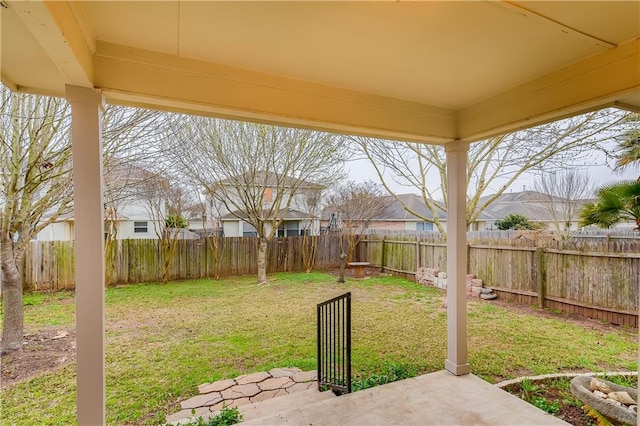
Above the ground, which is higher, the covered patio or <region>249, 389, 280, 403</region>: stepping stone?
the covered patio

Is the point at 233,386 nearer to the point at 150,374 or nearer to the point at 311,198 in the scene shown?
the point at 150,374

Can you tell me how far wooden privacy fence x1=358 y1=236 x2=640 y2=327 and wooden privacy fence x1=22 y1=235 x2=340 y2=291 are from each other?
3864 millimetres

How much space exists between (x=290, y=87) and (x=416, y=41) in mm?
872

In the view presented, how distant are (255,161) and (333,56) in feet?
17.0

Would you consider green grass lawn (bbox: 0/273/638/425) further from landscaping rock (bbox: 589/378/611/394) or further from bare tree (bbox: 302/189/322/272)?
bare tree (bbox: 302/189/322/272)

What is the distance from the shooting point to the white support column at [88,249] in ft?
5.45

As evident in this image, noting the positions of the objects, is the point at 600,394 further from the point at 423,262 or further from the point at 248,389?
the point at 423,262

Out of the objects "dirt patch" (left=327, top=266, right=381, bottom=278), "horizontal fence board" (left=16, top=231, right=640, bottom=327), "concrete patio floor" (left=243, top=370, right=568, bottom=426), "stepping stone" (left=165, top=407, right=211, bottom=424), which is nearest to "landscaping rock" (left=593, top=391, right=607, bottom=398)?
"concrete patio floor" (left=243, top=370, right=568, bottom=426)

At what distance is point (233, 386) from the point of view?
9.39 feet

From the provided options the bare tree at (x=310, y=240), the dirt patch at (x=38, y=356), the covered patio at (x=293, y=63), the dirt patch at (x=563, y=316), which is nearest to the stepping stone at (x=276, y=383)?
the covered patio at (x=293, y=63)

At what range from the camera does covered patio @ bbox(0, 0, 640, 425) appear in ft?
4.57

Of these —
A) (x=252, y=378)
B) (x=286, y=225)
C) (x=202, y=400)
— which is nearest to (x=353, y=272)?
(x=286, y=225)

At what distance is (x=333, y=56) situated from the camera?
1.81 metres

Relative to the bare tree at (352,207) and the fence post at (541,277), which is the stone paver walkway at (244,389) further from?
the bare tree at (352,207)
